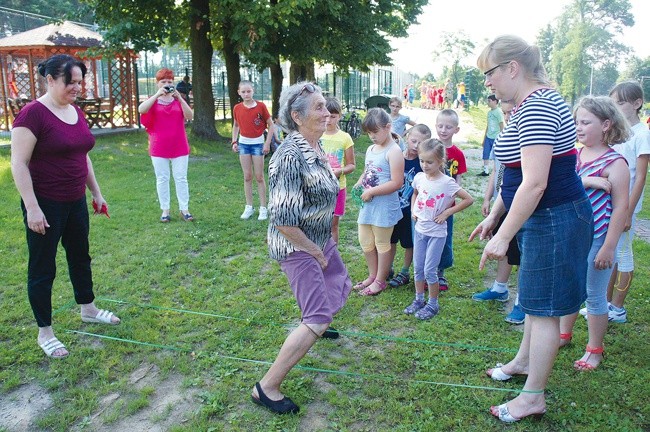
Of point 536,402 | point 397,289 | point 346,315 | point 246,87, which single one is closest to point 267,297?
point 346,315

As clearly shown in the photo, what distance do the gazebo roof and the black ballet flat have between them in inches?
638

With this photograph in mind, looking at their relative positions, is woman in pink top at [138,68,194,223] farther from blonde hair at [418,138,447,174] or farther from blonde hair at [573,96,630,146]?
blonde hair at [573,96,630,146]

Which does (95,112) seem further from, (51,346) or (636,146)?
(636,146)

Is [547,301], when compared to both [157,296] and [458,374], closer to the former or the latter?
[458,374]

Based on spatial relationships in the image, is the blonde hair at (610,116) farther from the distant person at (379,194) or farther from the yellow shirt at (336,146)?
the yellow shirt at (336,146)

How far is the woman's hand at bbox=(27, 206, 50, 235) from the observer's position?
351cm

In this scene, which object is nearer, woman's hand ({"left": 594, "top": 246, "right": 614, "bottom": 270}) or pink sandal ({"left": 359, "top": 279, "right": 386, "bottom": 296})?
woman's hand ({"left": 594, "top": 246, "right": 614, "bottom": 270})

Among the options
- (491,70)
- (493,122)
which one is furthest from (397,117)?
(491,70)

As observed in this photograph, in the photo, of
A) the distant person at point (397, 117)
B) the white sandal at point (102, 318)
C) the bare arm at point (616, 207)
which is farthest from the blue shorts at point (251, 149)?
the bare arm at point (616, 207)

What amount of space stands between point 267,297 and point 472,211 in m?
4.51

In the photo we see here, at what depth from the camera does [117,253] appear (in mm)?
6102

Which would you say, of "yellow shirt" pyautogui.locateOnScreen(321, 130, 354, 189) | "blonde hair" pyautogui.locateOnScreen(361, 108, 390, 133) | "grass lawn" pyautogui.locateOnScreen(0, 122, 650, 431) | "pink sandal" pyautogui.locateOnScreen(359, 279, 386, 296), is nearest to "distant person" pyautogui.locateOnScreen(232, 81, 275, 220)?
"grass lawn" pyautogui.locateOnScreen(0, 122, 650, 431)

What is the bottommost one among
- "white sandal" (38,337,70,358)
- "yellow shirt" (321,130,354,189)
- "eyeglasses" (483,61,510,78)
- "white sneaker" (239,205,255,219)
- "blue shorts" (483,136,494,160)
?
"white sandal" (38,337,70,358)

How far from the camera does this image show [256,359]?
3738 millimetres
